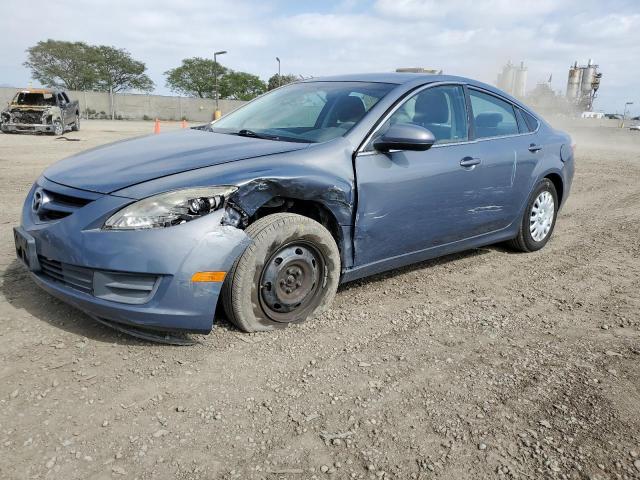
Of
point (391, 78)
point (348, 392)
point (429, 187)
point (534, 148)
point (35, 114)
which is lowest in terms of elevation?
point (348, 392)

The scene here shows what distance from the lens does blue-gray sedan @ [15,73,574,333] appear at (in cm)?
269

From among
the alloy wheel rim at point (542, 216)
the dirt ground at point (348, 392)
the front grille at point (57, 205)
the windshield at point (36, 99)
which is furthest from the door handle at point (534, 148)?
the windshield at point (36, 99)

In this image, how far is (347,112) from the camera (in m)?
3.73

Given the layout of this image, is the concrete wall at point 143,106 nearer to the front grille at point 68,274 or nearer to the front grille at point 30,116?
the front grille at point 30,116

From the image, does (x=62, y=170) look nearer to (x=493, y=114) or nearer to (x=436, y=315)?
(x=436, y=315)

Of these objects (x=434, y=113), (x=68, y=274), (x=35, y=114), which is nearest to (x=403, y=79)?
(x=434, y=113)

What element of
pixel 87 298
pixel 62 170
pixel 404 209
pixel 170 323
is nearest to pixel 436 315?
pixel 404 209

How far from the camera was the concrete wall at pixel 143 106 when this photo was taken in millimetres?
43031

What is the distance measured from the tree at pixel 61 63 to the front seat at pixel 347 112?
6540cm

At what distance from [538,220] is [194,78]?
252ft

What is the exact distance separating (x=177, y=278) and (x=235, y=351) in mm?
554

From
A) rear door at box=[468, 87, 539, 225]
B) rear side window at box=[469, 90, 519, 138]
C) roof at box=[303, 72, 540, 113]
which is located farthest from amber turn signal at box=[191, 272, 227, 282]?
rear side window at box=[469, 90, 519, 138]

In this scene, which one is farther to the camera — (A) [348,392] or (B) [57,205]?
(B) [57,205]

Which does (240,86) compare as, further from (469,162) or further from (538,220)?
(469,162)
